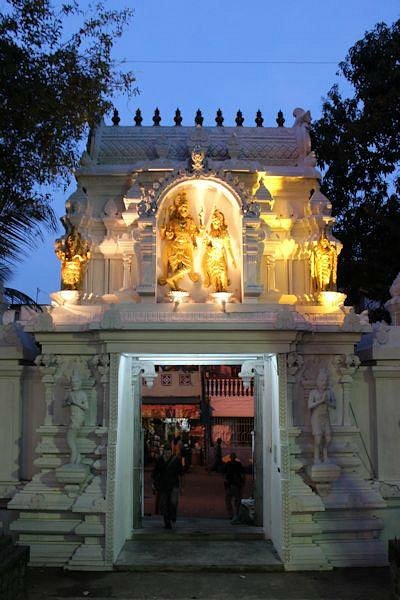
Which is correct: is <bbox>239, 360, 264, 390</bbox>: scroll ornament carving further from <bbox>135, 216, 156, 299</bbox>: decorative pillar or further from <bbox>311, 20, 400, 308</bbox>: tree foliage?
<bbox>311, 20, 400, 308</bbox>: tree foliage

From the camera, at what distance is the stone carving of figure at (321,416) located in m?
10.1

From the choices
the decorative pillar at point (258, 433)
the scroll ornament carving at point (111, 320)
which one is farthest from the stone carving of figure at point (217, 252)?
the scroll ornament carving at point (111, 320)

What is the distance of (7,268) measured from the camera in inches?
351

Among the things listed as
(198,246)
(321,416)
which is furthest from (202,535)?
(198,246)

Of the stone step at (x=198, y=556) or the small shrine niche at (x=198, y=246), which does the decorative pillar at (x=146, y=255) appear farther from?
the stone step at (x=198, y=556)

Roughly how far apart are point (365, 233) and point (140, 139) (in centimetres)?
709

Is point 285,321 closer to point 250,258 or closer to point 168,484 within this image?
point 250,258

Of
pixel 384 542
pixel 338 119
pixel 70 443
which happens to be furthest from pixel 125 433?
pixel 338 119

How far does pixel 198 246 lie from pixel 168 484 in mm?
4541

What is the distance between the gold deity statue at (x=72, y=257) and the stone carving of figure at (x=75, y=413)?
1.86m

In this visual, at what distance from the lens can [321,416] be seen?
1016 cm

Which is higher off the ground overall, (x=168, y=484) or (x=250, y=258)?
(x=250, y=258)

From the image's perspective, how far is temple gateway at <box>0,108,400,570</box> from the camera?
9953mm

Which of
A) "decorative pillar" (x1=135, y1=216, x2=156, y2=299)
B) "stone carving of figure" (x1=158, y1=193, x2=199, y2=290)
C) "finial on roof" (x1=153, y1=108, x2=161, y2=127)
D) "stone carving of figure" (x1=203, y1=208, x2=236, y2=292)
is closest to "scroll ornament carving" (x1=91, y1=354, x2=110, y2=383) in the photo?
"decorative pillar" (x1=135, y1=216, x2=156, y2=299)
